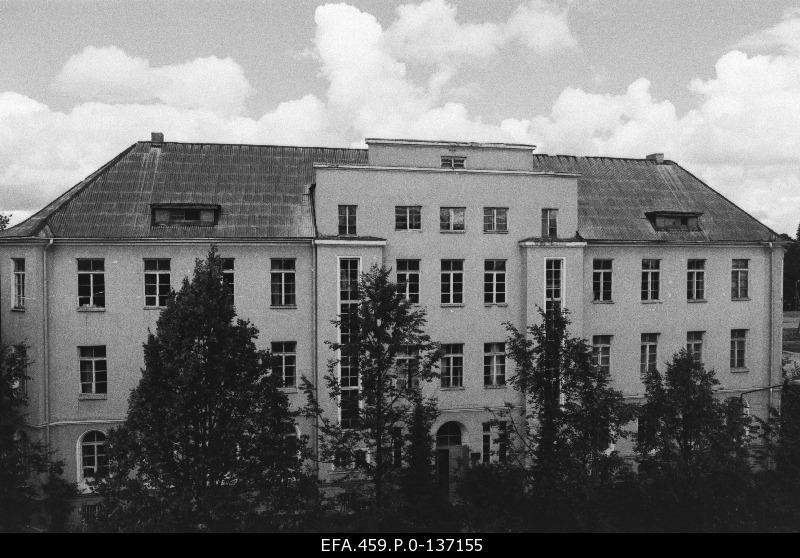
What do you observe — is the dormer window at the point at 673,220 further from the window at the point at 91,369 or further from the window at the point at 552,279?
the window at the point at 91,369

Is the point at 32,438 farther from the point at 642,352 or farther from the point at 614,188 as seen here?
the point at 614,188

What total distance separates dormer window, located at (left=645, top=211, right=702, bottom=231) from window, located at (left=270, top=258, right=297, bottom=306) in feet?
61.4

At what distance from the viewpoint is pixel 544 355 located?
20156 mm

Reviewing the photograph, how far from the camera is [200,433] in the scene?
18.0m

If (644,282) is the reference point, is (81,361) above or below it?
below

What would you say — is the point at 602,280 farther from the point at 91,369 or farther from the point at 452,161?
the point at 91,369

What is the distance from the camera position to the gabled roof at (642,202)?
32531 mm

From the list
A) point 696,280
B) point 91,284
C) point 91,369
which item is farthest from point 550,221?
point 91,369

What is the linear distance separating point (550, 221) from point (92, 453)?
23.0 meters

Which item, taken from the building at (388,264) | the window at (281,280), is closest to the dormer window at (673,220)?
the building at (388,264)

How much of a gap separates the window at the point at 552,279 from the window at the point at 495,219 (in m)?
2.61

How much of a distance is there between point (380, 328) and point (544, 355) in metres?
5.28
